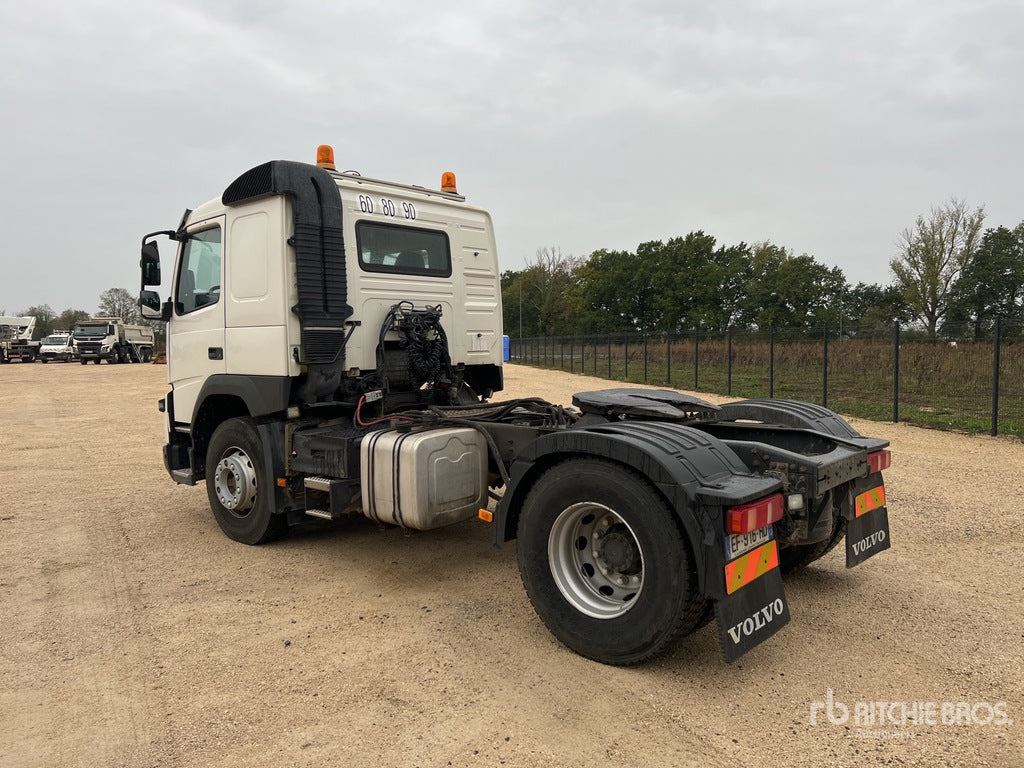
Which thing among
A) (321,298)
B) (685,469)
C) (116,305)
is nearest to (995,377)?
(685,469)

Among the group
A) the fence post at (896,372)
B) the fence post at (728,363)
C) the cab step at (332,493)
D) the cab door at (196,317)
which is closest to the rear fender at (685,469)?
the cab step at (332,493)

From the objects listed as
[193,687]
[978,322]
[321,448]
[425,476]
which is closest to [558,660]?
[425,476]

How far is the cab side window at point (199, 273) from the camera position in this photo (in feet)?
19.5

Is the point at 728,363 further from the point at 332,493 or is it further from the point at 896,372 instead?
the point at 332,493

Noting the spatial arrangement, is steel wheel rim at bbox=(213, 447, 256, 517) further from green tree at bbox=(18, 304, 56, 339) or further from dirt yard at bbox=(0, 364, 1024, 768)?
green tree at bbox=(18, 304, 56, 339)

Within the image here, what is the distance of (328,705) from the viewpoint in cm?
325

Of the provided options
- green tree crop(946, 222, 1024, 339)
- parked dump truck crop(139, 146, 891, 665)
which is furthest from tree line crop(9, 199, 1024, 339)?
parked dump truck crop(139, 146, 891, 665)

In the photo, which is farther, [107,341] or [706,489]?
[107,341]

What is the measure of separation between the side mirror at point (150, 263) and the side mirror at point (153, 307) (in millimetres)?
170

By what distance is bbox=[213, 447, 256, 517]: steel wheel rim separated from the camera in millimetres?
5703

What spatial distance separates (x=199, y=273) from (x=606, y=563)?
176 inches

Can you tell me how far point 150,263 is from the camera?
6367mm

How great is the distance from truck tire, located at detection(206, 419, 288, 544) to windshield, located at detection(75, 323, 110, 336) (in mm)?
40048

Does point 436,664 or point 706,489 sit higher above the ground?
point 706,489
